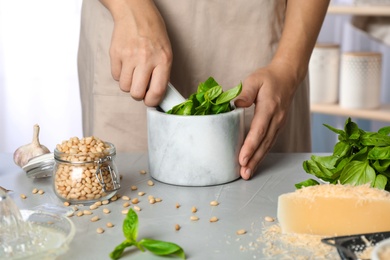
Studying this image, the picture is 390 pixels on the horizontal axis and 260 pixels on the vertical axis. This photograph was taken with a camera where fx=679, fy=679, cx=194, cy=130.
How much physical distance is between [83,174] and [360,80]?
163 centimetres

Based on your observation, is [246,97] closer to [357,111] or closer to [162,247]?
[162,247]

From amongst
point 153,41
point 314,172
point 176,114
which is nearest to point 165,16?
point 153,41

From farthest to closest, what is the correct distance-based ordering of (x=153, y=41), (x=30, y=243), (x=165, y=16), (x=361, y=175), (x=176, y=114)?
(x=165, y=16) < (x=153, y=41) < (x=176, y=114) < (x=361, y=175) < (x=30, y=243)

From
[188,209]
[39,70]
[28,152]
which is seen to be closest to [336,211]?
[188,209]

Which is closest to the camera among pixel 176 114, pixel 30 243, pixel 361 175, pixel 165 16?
pixel 30 243

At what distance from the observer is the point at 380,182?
996mm

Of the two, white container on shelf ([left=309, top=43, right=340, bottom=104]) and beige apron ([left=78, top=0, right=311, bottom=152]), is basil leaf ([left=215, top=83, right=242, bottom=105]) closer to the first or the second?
beige apron ([left=78, top=0, right=311, bottom=152])

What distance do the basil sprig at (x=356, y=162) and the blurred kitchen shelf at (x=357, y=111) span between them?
1.44 meters

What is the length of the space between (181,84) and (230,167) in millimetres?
372

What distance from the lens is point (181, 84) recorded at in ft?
4.82

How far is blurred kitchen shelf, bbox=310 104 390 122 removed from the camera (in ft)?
8.07

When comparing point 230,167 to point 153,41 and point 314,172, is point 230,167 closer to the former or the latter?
point 314,172

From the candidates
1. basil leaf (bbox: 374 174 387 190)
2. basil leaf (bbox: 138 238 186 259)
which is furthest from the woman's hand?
basil leaf (bbox: 138 238 186 259)

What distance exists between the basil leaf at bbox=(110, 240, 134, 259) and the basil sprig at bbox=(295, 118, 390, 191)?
301 millimetres
